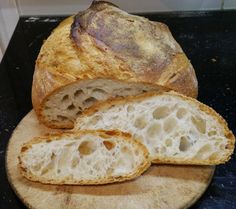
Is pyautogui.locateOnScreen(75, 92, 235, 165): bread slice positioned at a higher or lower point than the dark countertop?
higher

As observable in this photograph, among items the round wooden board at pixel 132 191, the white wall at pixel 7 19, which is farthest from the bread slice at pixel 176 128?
the white wall at pixel 7 19

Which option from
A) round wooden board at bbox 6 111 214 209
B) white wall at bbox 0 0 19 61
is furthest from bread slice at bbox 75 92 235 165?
white wall at bbox 0 0 19 61

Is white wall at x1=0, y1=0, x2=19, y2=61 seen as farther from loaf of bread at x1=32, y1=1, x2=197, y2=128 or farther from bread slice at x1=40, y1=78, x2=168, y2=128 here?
bread slice at x1=40, y1=78, x2=168, y2=128

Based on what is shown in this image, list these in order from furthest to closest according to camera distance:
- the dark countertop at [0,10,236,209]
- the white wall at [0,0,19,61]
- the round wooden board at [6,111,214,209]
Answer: the white wall at [0,0,19,61]
the dark countertop at [0,10,236,209]
the round wooden board at [6,111,214,209]

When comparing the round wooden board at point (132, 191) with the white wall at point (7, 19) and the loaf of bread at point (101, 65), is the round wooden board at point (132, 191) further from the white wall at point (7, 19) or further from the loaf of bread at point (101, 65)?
the white wall at point (7, 19)

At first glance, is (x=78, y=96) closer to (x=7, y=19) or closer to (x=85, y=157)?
(x=85, y=157)
